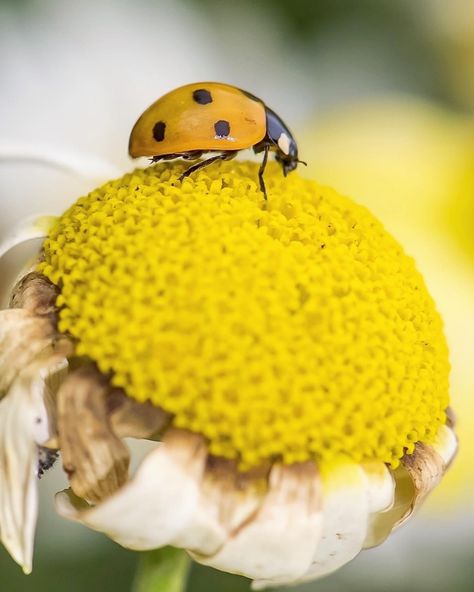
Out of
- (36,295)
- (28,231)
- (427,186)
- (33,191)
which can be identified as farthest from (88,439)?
(427,186)

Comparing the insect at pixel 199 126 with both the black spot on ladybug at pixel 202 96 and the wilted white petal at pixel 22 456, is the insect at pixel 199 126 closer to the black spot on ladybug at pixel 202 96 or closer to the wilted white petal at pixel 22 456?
the black spot on ladybug at pixel 202 96

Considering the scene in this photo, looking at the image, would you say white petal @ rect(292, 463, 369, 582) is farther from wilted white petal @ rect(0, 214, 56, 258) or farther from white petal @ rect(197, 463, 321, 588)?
wilted white petal @ rect(0, 214, 56, 258)

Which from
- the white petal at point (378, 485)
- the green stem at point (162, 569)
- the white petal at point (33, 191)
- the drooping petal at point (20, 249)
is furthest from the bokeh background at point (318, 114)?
the white petal at point (378, 485)

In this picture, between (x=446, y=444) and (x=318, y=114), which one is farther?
(x=318, y=114)

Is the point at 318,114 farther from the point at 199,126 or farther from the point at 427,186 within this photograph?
the point at 199,126

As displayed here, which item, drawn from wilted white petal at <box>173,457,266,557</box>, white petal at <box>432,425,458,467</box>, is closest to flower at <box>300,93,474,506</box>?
white petal at <box>432,425,458,467</box>

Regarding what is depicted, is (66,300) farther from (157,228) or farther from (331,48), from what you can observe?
(331,48)

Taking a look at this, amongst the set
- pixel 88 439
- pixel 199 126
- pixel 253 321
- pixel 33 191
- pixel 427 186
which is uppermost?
pixel 427 186

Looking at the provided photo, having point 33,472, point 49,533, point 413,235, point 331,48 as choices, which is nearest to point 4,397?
point 33,472
